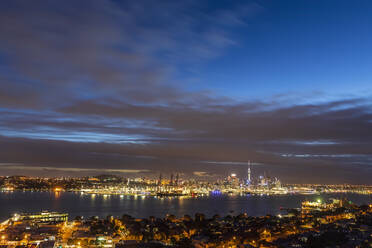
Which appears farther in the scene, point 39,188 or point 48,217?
point 39,188

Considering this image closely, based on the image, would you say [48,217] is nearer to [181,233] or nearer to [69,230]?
[69,230]

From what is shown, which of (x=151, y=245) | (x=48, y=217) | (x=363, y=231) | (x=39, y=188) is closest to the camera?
(x=151, y=245)

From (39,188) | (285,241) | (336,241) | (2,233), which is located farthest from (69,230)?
(39,188)

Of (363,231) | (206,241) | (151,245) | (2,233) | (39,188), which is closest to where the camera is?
(151,245)

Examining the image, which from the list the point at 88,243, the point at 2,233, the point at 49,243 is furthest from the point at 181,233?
the point at 2,233

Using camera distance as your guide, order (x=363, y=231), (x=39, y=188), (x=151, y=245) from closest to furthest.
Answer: (x=151, y=245)
(x=363, y=231)
(x=39, y=188)

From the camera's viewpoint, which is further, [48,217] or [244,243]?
[48,217]

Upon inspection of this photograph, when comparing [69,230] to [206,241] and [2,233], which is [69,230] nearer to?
[2,233]

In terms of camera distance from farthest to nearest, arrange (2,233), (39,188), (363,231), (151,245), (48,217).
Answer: (39,188) < (48,217) < (363,231) < (2,233) < (151,245)
